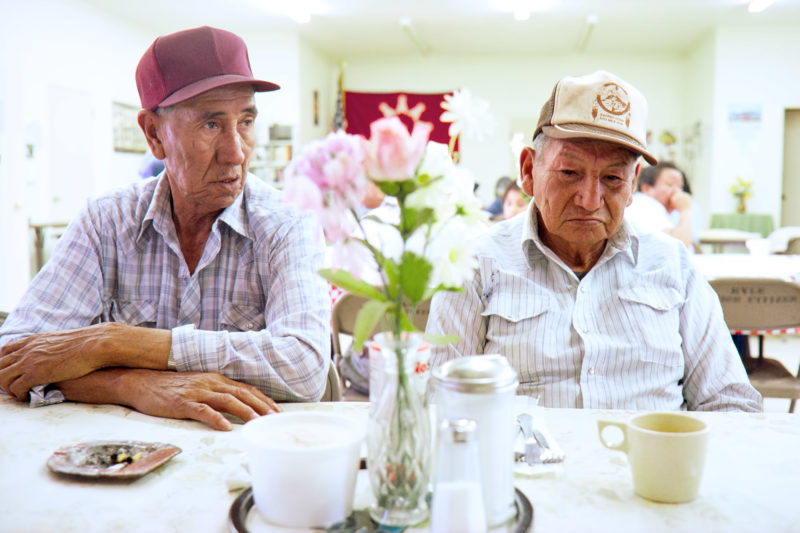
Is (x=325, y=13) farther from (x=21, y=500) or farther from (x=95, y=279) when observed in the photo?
(x=21, y=500)

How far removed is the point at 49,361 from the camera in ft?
4.11

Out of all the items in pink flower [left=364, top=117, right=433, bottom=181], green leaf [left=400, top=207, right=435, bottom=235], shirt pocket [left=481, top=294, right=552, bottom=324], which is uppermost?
pink flower [left=364, top=117, right=433, bottom=181]

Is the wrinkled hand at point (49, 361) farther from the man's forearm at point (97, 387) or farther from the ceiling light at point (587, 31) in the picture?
the ceiling light at point (587, 31)

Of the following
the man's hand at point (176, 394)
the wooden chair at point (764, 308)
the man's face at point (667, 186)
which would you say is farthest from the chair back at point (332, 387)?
the man's face at point (667, 186)

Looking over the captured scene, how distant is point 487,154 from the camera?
1034cm

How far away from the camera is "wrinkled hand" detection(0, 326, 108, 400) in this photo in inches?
49.3

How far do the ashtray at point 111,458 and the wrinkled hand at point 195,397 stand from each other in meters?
0.14

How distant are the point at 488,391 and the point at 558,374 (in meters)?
0.77

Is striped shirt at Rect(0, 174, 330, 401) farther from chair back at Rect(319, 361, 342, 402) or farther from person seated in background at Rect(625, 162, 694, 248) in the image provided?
person seated in background at Rect(625, 162, 694, 248)

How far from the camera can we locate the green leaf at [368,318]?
28.3 inches

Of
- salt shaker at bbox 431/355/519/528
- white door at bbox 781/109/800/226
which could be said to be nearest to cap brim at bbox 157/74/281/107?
salt shaker at bbox 431/355/519/528

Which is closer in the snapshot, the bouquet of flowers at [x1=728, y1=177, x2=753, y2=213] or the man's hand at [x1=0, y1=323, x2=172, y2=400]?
the man's hand at [x1=0, y1=323, x2=172, y2=400]

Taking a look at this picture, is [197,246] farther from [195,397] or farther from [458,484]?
[458,484]

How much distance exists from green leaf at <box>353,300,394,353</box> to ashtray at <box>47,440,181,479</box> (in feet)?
1.33
